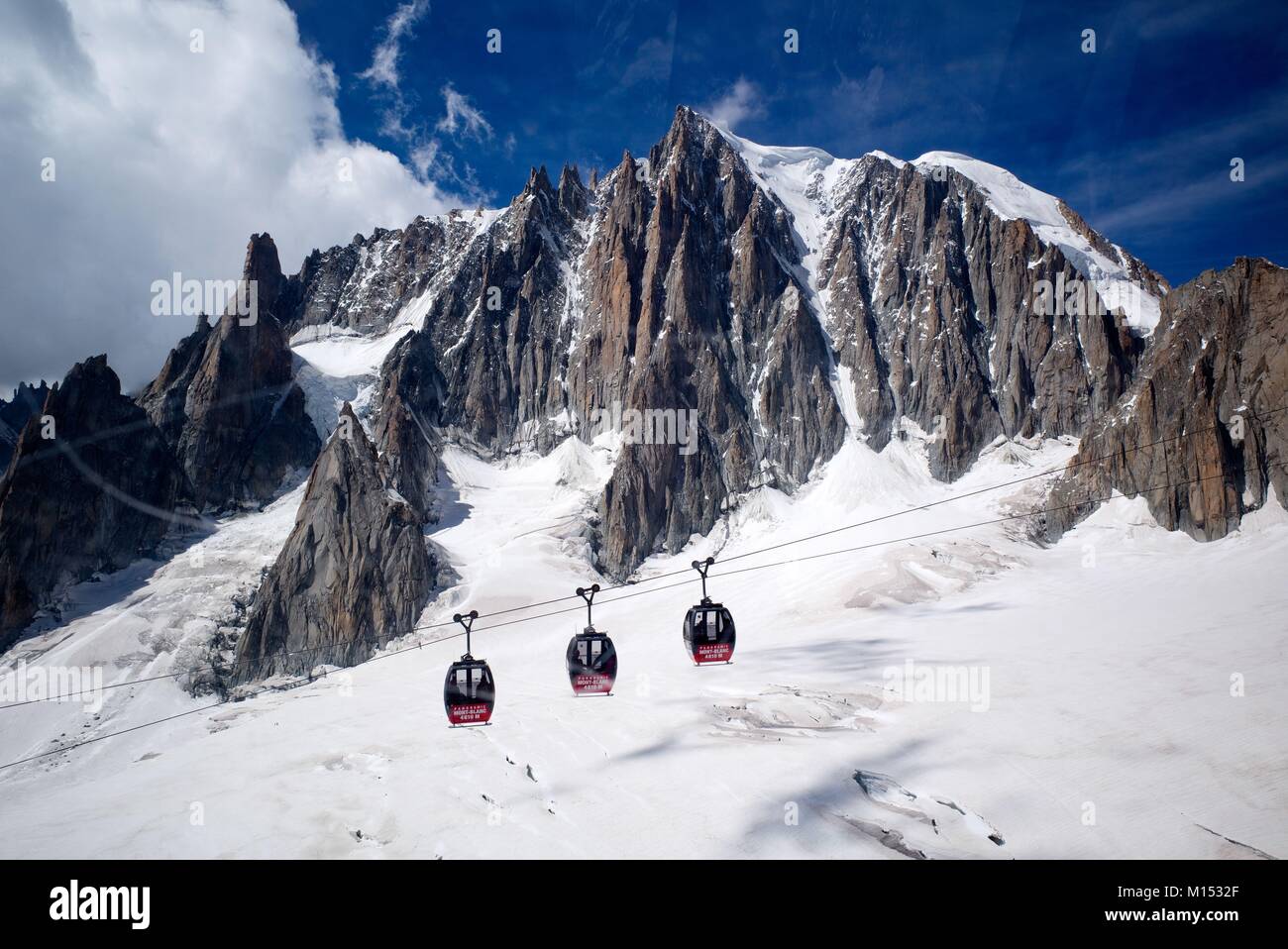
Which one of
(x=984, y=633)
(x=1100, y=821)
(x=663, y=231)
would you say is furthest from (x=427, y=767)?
(x=663, y=231)

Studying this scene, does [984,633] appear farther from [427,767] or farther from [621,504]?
[621,504]

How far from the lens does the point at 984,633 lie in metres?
37.4

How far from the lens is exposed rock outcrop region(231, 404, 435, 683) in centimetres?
6341

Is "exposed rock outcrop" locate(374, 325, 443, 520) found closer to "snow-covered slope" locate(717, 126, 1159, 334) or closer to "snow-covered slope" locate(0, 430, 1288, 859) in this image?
"snow-covered slope" locate(0, 430, 1288, 859)

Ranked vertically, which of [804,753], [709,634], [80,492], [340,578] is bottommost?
[804,753]

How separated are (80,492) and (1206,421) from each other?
11180 cm

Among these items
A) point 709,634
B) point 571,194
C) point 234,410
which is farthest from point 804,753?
point 571,194

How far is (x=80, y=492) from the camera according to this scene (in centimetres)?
7412

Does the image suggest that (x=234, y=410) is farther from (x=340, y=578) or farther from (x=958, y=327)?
(x=958, y=327)

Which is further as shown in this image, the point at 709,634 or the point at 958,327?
the point at 958,327

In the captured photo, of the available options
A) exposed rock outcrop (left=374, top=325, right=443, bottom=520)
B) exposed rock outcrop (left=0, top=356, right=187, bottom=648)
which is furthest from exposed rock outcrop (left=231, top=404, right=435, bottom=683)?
exposed rock outcrop (left=0, top=356, right=187, bottom=648)

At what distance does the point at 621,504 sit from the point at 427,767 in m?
67.7

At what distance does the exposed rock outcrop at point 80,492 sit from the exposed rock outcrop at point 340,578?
71.3ft

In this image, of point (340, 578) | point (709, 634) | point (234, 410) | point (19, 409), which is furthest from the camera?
point (19, 409)
